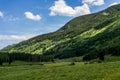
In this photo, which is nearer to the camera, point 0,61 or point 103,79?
point 103,79

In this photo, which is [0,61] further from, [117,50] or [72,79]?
[72,79]

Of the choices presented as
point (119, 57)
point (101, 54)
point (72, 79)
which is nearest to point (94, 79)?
point (72, 79)

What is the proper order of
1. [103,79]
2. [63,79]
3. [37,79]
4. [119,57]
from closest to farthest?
1. [103,79]
2. [63,79]
3. [37,79]
4. [119,57]

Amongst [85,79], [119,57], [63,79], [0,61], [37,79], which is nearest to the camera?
[85,79]

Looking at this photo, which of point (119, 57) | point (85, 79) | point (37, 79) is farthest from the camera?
point (119, 57)

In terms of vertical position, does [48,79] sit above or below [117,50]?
below

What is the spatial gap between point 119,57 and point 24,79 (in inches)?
4928

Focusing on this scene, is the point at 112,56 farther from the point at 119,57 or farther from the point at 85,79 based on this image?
the point at 85,79

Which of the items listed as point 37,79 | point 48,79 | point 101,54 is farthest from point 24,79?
point 101,54

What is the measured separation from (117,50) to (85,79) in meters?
141

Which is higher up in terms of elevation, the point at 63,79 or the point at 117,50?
the point at 117,50

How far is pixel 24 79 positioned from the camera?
202ft

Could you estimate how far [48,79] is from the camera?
56.8 meters

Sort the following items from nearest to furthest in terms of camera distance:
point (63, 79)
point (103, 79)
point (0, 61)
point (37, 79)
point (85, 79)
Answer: point (103, 79) → point (85, 79) → point (63, 79) → point (37, 79) → point (0, 61)
